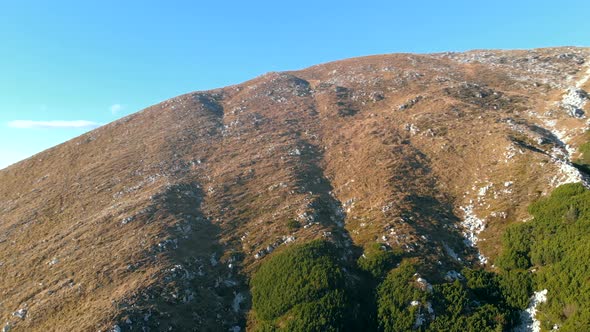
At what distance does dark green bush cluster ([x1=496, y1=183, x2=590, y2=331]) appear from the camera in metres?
25.4

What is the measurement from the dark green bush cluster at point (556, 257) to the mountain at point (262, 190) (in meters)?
1.95

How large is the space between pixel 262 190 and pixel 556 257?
3317 cm

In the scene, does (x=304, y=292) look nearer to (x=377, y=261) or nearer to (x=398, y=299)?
(x=377, y=261)

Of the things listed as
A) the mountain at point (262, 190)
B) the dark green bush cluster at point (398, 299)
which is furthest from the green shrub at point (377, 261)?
the mountain at point (262, 190)

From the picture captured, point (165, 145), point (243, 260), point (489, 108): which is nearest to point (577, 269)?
point (243, 260)

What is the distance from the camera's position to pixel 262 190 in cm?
5056

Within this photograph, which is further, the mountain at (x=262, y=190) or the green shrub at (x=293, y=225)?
the green shrub at (x=293, y=225)

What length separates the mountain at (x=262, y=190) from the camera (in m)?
33.5

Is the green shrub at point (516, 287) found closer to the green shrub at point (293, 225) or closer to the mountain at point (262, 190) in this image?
the mountain at point (262, 190)

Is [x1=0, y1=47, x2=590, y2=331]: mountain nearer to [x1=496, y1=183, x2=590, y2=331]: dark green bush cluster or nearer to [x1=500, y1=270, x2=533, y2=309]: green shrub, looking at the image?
[x1=496, y1=183, x2=590, y2=331]: dark green bush cluster

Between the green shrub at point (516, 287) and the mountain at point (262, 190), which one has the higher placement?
the mountain at point (262, 190)

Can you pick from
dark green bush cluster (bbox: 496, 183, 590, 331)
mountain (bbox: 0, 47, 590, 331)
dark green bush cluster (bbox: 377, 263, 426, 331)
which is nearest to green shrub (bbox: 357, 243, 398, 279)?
dark green bush cluster (bbox: 377, 263, 426, 331)

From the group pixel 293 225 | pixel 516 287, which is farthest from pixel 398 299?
pixel 293 225

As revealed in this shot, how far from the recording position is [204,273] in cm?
3578
